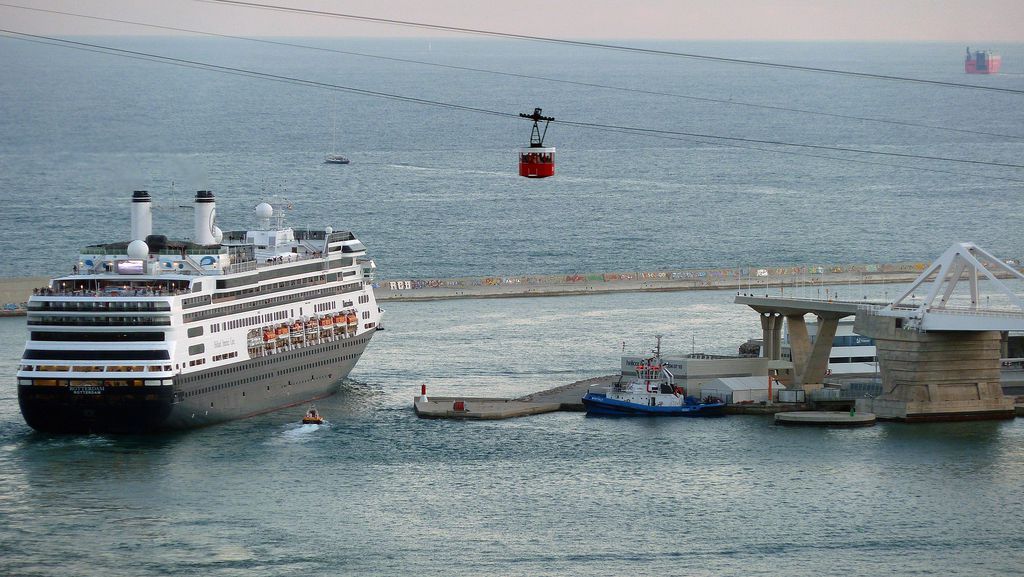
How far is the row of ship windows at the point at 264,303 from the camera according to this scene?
69.4 meters

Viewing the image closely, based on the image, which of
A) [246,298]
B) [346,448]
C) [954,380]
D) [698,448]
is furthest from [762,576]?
[246,298]

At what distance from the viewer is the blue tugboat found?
235ft

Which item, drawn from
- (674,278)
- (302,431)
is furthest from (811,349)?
(674,278)

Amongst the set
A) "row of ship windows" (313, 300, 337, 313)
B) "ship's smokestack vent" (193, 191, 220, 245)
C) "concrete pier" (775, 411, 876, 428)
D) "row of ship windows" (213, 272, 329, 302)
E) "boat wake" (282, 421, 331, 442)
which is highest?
"ship's smokestack vent" (193, 191, 220, 245)

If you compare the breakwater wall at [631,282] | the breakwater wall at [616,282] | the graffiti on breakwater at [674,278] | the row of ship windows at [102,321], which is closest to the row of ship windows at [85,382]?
the row of ship windows at [102,321]

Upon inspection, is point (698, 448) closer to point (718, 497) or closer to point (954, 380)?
point (718, 497)

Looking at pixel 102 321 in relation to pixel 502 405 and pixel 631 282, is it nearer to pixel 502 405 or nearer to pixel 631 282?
pixel 502 405

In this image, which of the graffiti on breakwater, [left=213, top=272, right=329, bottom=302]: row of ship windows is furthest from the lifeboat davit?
the graffiti on breakwater

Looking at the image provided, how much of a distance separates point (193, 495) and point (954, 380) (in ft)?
101

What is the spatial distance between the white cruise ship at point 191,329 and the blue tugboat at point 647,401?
41.2ft

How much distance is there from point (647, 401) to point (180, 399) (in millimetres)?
18251

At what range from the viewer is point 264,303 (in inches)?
2936

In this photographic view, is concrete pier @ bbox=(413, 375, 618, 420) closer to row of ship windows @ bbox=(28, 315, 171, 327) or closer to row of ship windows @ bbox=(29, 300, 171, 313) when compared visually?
row of ship windows @ bbox=(28, 315, 171, 327)

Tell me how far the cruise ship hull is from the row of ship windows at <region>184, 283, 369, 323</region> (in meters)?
2.06
